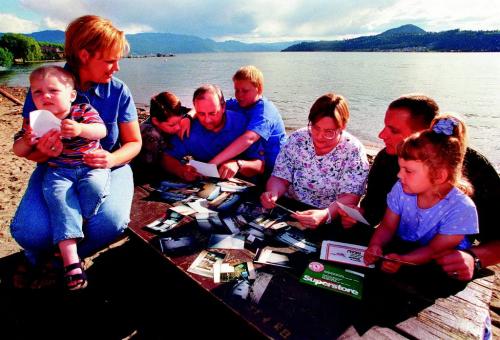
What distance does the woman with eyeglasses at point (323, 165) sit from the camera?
2.78 m

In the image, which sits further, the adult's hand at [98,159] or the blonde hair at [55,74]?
the adult's hand at [98,159]

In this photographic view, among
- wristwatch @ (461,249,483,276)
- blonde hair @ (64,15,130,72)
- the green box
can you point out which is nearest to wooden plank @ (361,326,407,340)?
the green box

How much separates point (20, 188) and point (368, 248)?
5671mm

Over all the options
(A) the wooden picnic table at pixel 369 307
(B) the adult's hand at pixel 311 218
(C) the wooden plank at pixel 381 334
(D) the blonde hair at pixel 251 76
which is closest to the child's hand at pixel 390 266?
(A) the wooden picnic table at pixel 369 307

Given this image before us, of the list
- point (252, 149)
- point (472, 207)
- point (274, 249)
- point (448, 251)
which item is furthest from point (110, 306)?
point (472, 207)

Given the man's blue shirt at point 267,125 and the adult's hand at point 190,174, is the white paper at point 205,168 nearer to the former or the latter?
the adult's hand at point 190,174

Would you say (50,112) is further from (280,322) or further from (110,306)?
(280,322)

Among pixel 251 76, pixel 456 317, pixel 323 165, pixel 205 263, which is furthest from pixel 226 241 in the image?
pixel 251 76

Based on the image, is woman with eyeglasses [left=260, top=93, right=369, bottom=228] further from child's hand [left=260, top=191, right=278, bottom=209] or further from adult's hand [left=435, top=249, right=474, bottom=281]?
adult's hand [left=435, top=249, right=474, bottom=281]

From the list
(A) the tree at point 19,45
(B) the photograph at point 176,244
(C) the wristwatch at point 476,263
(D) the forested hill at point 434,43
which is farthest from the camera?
(D) the forested hill at point 434,43

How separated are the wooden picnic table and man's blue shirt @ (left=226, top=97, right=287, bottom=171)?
2.30 metres

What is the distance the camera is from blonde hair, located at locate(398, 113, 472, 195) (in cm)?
200

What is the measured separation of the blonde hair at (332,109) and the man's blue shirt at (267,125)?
1.22 meters

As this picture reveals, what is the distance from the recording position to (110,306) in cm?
287
